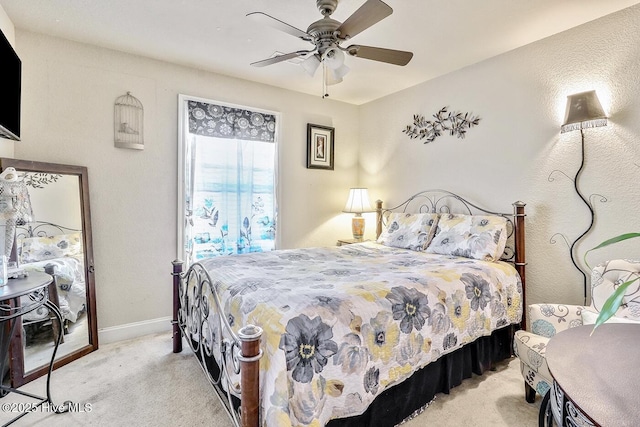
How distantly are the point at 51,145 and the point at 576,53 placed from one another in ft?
14.1

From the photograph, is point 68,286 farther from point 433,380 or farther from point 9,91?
point 433,380

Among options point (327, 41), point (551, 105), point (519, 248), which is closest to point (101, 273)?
point (327, 41)

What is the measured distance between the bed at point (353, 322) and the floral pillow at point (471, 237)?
0.01 m

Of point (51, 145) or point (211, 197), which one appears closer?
point (51, 145)

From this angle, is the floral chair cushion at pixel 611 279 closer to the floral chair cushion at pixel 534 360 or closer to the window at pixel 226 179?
the floral chair cushion at pixel 534 360

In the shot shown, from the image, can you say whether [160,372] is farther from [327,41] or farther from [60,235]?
[327,41]

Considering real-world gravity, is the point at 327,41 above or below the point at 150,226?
above

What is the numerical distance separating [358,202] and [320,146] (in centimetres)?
89

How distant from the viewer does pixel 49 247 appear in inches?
97.3

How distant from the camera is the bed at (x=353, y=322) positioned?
1300 millimetres

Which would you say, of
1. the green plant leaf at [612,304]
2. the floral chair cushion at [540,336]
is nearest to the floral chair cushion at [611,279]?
the floral chair cushion at [540,336]

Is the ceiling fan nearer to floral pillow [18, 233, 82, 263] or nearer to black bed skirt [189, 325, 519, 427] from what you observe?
black bed skirt [189, 325, 519, 427]

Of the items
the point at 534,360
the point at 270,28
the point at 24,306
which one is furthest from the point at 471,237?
the point at 24,306

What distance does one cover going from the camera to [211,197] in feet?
11.1
